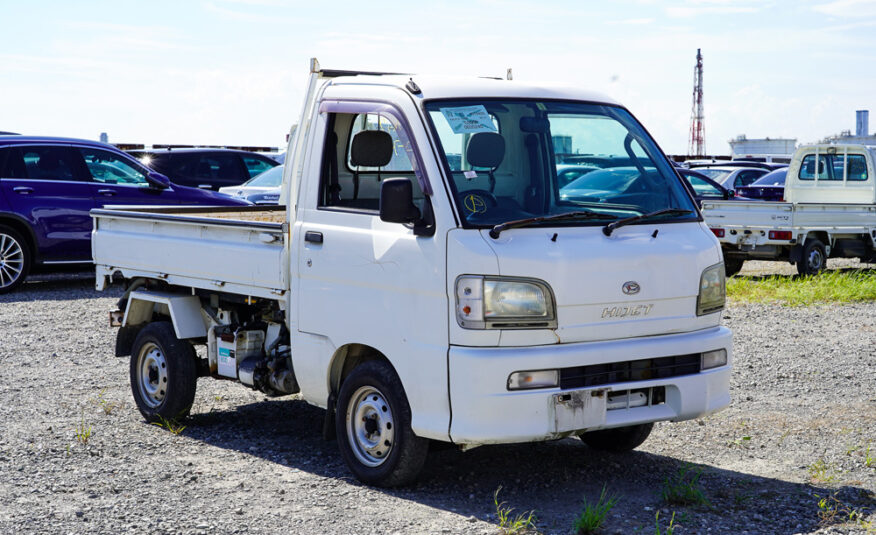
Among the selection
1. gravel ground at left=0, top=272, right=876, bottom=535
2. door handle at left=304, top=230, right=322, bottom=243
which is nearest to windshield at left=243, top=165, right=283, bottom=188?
gravel ground at left=0, top=272, right=876, bottom=535

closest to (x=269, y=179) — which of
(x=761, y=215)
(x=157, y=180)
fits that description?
(x=157, y=180)

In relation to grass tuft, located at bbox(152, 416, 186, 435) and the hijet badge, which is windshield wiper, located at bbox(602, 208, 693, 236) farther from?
grass tuft, located at bbox(152, 416, 186, 435)

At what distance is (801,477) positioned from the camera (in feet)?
19.6

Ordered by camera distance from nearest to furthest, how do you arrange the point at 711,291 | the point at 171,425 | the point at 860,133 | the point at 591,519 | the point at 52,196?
the point at 591,519, the point at 711,291, the point at 171,425, the point at 52,196, the point at 860,133

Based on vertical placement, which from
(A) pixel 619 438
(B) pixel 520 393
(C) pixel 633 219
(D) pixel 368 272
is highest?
(C) pixel 633 219

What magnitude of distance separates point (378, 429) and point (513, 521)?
3.07 ft

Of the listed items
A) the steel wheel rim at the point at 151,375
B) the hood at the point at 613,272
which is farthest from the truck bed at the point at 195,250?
the hood at the point at 613,272

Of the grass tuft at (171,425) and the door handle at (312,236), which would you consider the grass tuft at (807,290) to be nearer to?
the grass tuft at (171,425)

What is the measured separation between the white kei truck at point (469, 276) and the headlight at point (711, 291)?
1 cm

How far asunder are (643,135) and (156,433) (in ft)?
11.9

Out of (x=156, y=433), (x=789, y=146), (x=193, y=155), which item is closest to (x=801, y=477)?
(x=156, y=433)

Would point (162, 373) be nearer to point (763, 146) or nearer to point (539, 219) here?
point (539, 219)

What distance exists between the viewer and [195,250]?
6.96 metres

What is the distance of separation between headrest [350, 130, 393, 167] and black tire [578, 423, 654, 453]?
2032 millimetres
